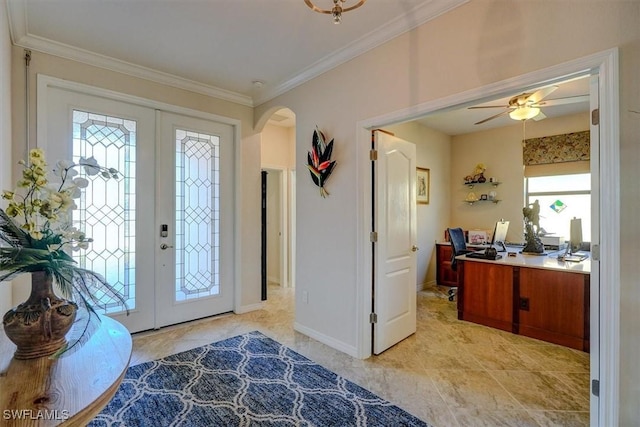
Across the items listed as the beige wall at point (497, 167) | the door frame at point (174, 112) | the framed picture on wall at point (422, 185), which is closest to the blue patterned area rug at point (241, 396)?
the door frame at point (174, 112)

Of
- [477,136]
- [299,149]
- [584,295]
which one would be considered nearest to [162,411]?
[299,149]

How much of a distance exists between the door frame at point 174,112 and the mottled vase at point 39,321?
230 cm

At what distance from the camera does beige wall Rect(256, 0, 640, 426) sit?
1.49 metres

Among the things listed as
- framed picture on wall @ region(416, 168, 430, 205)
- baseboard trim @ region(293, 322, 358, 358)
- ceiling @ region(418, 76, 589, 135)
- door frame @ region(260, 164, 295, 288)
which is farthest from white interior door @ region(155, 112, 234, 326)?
framed picture on wall @ region(416, 168, 430, 205)

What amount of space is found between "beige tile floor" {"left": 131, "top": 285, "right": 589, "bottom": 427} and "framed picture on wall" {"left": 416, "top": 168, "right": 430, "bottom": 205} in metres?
2.11

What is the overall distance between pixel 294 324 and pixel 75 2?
10.8 feet

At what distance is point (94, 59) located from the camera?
290 centimetres

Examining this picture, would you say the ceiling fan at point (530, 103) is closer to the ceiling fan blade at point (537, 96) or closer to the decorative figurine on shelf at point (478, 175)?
the ceiling fan blade at point (537, 96)

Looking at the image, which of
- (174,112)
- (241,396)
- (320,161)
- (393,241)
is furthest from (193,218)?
(393,241)

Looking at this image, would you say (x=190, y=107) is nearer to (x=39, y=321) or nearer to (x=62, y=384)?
(x=39, y=321)

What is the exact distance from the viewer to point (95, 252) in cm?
295

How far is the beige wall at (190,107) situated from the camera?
101 inches

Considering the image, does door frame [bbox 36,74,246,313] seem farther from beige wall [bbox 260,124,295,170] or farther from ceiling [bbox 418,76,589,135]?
ceiling [bbox 418,76,589,135]

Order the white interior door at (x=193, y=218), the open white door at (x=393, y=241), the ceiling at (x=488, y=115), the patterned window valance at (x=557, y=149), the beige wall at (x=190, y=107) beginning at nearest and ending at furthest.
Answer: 1. the beige wall at (x=190, y=107)
2. the open white door at (x=393, y=241)
3. the white interior door at (x=193, y=218)
4. the ceiling at (x=488, y=115)
5. the patterned window valance at (x=557, y=149)
